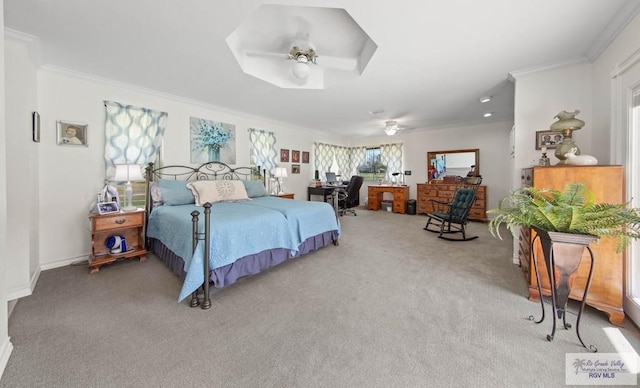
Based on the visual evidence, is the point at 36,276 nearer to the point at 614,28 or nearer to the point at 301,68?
the point at 301,68

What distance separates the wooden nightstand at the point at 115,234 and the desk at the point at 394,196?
5613 mm

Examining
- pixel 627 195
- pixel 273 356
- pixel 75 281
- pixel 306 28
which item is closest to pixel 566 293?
pixel 627 195

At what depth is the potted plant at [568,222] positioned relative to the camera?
1.35 meters

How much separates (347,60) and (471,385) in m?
3.26

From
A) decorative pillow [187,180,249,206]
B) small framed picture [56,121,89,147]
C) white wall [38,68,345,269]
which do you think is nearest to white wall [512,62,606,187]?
decorative pillow [187,180,249,206]

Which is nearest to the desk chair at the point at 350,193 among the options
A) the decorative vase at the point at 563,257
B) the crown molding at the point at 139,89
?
the crown molding at the point at 139,89

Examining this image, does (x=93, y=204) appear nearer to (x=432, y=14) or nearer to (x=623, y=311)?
(x=432, y=14)

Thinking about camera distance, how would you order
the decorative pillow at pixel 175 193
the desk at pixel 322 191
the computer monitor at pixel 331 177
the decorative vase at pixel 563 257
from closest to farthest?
1. the decorative vase at pixel 563 257
2. the decorative pillow at pixel 175 193
3. the desk at pixel 322 191
4. the computer monitor at pixel 331 177

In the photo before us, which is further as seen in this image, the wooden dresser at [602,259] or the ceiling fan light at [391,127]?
the ceiling fan light at [391,127]

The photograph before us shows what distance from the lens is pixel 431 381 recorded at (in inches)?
48.9

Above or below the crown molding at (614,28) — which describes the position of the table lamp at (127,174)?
below

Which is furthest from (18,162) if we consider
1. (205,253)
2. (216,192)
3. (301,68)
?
(301,68)

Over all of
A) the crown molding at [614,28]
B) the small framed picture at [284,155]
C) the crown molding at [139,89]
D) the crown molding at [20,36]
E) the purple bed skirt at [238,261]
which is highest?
the crown molding at [139,89]

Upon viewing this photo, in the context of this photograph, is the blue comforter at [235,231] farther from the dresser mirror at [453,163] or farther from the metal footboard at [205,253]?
the dresser mirror at [453,163]
